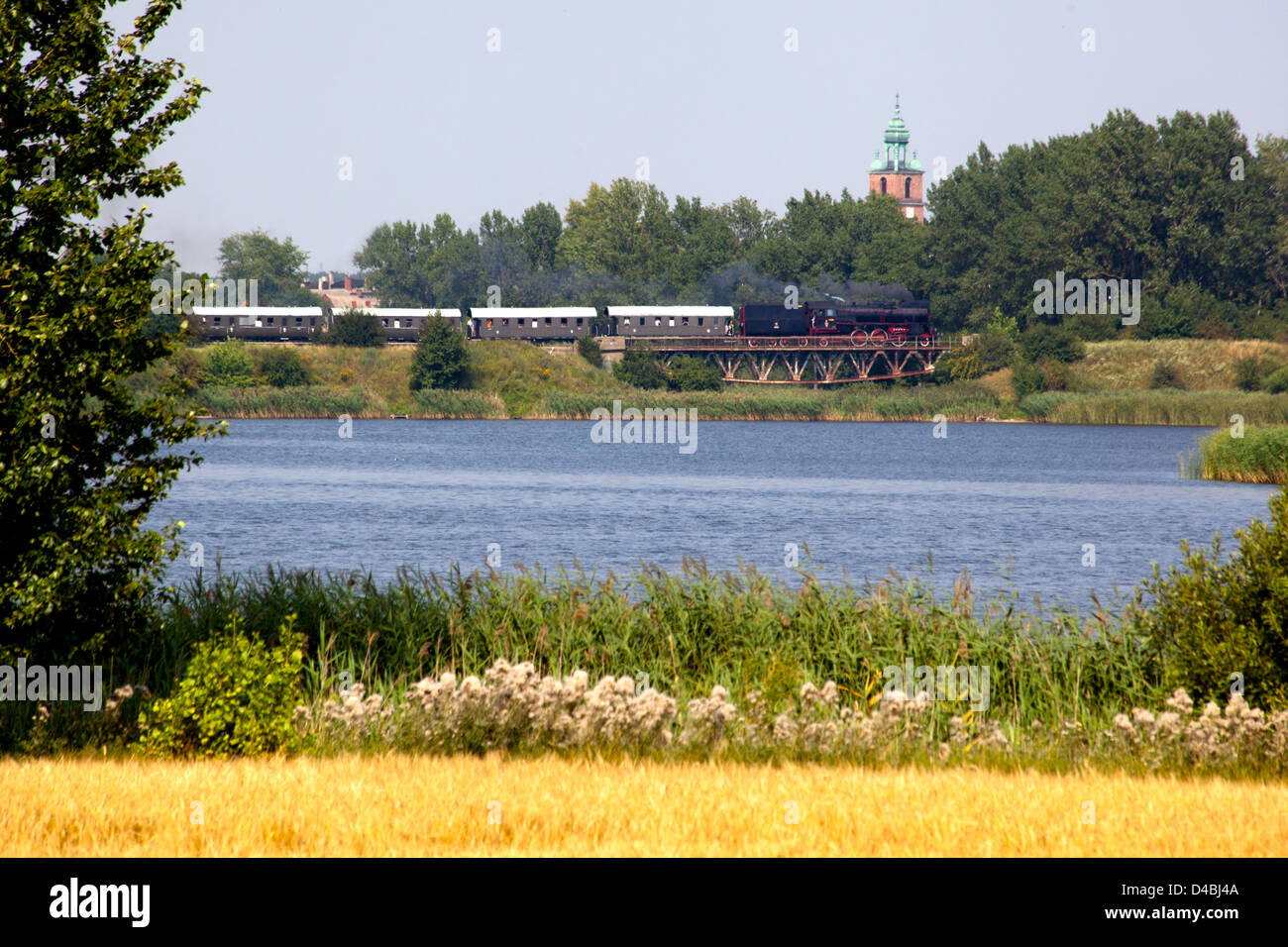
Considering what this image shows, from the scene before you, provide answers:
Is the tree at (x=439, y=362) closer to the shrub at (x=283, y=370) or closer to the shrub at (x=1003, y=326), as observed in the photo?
the shrub at (x=283, y=370)

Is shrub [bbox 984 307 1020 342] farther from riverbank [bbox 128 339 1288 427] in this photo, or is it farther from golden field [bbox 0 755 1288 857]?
golden field [bbox 0 755 1288 857]

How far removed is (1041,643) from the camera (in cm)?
1327

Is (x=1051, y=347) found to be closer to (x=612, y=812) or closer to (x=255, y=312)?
(x=255, y=312)

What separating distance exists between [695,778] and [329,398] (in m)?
93.8

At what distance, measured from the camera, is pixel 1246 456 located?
49344mm

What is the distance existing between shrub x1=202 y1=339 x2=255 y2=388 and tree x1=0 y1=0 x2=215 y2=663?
93059 mm

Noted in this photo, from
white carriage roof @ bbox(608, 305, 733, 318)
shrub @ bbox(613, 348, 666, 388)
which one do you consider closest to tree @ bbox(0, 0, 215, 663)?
shrub @ bbox(613, 348, 666, 388)

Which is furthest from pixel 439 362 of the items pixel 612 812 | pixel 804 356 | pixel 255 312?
pixel 612 812

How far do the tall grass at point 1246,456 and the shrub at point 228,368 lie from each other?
70838 millimetres

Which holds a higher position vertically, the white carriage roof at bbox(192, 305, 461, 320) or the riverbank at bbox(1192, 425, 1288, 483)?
the white carriage roof at bbox(192, 305, 461, 320)

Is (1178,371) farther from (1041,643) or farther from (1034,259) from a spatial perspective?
(1041,643)

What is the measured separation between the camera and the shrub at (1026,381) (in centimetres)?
10588

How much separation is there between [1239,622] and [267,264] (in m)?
191

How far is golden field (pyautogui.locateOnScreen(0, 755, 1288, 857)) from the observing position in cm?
703
